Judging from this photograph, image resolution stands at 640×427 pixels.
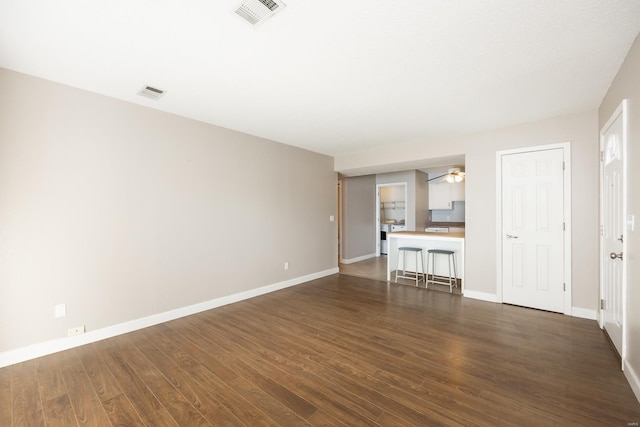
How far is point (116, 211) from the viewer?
10.0 feet

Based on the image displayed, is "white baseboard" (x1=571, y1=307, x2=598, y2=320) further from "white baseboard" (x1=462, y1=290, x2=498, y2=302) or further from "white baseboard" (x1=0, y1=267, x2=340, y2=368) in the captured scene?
"white baseboard" (x1=0, y1=267, x2=340, y2=368)

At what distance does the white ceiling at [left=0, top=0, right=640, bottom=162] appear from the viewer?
1.74 m

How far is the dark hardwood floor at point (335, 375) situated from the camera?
1806 millimetres

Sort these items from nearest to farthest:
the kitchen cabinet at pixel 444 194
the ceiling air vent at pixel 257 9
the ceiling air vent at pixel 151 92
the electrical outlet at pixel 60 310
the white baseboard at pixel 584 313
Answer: the ceiling air vent at pixel 257 9
the electrical outlet at pixel 60 310
the ceiling air vent at pixel 151 92
the white baseboard at pixel 584 313
the kitchen cabinet at pixel 444 194

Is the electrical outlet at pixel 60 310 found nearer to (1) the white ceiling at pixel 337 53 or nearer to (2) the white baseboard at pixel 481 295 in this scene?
(1) the white ceiling at pixel 337 53

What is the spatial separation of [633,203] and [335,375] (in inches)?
104

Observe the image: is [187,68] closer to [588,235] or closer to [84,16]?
[84,16]

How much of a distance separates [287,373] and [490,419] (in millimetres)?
1474

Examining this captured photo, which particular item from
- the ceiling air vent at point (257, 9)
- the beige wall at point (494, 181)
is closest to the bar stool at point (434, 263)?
the beige wall at point (494, 181)

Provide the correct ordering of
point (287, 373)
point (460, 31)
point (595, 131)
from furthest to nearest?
point (595, 131)
point (287, 373)
point (460, 31)

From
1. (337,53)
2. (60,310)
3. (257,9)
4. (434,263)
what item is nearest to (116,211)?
(60,310)

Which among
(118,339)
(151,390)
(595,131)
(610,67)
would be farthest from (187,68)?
(595,131)

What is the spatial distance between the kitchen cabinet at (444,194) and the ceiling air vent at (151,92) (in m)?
7.38

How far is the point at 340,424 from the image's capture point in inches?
67.6
